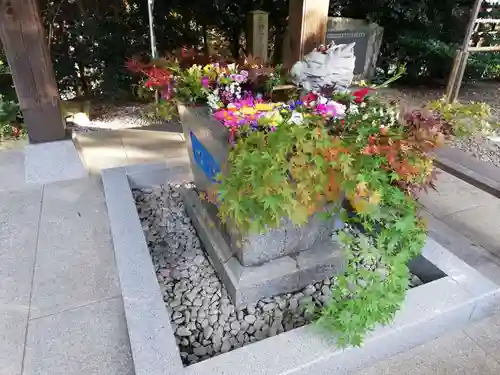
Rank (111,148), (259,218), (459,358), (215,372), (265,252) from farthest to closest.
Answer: (111,148)
(265,252)
(459,358)
(259,218)
(215,372)

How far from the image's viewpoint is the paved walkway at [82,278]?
5.11 ft

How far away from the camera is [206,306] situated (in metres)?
1.87

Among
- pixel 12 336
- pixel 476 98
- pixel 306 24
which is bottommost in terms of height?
pixel 476 98

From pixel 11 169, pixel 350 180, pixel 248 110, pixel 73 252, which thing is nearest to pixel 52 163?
pixel 11 169

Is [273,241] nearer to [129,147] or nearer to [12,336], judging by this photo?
[12,336]

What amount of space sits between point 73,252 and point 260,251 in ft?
3.66

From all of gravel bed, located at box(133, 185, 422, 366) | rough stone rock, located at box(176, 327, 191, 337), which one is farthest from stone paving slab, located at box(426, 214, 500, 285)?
rough stone rock, located at box(176, 327, 191, 337)

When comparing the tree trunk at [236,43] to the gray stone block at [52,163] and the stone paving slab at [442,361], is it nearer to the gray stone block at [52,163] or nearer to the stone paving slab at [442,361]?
the gray stone block at [52,163]

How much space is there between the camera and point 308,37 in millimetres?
2801

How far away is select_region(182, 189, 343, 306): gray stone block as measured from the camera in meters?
1.83

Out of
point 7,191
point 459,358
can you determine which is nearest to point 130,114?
point 7,191

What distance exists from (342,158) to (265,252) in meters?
0.68

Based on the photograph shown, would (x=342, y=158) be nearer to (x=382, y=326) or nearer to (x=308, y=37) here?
(x=382, y=326)

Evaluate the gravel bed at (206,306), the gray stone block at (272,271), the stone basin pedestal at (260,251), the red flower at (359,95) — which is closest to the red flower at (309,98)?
the red flower at (359,95)
